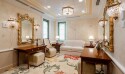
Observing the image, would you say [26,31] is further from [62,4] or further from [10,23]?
[62,4]

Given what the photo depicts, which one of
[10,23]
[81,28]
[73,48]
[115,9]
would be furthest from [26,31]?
[81,28]

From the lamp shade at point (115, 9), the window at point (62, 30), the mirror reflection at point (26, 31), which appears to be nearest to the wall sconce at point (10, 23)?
the mirror reflection at point (26, 31)

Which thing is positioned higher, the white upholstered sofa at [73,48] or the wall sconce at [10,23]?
the wall sconce at [10,23]

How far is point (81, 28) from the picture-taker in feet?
21.7

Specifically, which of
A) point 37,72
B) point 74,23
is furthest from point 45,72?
point 74,23

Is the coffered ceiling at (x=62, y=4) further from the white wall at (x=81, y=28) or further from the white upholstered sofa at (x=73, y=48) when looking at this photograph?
the white upholstered sofa at (x=73, y=48)

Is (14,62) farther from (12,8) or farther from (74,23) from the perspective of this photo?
(74,23)

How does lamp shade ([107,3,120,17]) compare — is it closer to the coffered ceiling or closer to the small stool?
the coffered ceiling

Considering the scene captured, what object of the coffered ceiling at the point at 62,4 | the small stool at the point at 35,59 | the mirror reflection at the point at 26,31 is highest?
the coffered ceiling at the point at 62,4

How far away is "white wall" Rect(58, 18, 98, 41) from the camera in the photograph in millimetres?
6301

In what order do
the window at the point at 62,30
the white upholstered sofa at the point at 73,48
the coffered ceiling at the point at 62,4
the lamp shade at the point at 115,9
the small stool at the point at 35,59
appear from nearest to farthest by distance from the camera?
the lamp shade at the point at 115,9 < the small stool at the point at 35,59 < the coffered ceiling at the point at 62,4 < the white upholstered sofa at the point at 73,48 < the window at the point at 62,30

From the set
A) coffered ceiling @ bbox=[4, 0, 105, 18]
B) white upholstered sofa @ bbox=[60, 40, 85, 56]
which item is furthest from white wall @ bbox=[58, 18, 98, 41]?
coffered ceiling @ bbox=[4, 0, 105, 18]

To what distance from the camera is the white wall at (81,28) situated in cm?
630

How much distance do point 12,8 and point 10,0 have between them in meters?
0.31
